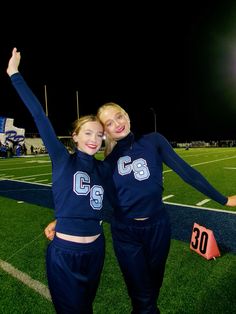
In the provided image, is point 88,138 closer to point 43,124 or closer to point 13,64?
point 43,124

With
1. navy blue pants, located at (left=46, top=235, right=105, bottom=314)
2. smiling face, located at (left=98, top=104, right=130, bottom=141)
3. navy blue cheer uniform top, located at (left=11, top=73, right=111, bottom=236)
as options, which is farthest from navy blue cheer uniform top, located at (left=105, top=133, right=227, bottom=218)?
navy blue pants, located at (left=46, top=235, right=105, bottom=314)

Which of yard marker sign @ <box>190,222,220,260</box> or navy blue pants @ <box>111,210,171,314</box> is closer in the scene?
navy blue pants @ <box>111,210,171,314</box>

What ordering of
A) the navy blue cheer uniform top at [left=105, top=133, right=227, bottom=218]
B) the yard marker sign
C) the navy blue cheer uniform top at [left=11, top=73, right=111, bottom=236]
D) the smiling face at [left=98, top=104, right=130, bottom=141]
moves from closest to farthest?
the navy blue cheer uniform top at [left=11, top=73, right=111, bottom=236], the navy blue cheer uniform top at [left=105, top=133, right=227, bottom=218], the smiling face at [left=98, top=104, right=130, bottom=141], the yard marker sign

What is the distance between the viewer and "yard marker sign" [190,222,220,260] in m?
4.07

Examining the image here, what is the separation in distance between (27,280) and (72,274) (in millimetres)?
2121

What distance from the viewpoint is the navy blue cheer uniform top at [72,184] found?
1.96 meters

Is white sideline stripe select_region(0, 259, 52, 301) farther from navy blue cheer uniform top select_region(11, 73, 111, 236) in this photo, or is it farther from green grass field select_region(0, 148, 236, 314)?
navy blue cheer uniform top select_region(11, 73, 111, 236)

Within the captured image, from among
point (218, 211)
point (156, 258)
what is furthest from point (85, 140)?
point (218, 211)

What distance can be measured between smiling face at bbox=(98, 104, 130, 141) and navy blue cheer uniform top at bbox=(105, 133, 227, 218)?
58 millimetres

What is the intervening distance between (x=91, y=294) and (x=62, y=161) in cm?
90

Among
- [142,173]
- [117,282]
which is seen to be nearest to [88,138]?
[142,173]

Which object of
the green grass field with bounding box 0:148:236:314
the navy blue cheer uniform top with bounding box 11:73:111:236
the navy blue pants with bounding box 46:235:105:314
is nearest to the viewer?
the navy blue pants with bounding box 46:235:105:314

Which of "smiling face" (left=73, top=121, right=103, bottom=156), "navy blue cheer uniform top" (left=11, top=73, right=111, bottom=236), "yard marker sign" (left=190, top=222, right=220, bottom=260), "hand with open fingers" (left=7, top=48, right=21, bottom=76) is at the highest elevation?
"hand with open fingers" (left=7, top=48, right=21, bottom=76)

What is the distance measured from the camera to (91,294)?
1.98m
